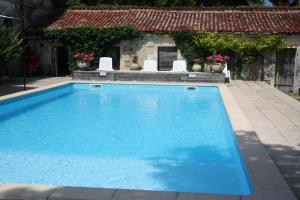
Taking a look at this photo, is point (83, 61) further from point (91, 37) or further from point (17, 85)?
point (17, 85)

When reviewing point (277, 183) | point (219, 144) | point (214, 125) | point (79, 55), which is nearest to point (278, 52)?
point (79, 55)

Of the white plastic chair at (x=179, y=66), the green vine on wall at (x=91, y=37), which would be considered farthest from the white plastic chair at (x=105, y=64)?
the white plastic chair at (x=179, y=66)

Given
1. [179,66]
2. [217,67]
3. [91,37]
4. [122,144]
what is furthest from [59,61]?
[122,144]

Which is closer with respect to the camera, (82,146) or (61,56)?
(82,146)

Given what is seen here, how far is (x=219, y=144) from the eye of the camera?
24.4 ft

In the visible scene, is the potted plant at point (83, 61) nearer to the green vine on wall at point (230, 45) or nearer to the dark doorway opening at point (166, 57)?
the dark doorway opening at point (166, 57)

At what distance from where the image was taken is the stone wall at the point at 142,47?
20.4 m

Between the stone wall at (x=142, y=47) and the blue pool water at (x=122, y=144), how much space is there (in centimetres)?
A: 750

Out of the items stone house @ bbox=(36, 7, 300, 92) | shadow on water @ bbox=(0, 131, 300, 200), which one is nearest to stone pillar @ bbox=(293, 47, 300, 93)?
stone house @ bbox=(36, 7, 300, 92)

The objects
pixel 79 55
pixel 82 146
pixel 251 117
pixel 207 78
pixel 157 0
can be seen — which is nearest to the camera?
pixel 82 146

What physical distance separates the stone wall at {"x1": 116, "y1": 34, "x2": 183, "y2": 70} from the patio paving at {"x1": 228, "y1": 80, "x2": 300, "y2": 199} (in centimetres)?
802

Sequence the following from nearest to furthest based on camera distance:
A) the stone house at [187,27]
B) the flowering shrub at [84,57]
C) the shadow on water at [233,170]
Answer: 1. the shadow on water at [233,170]
2. the flowering shrub at [84,57]
3. the stone house at [187,27]

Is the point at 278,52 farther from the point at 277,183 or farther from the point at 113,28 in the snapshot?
the point at 277,183

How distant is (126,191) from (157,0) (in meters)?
26.2
